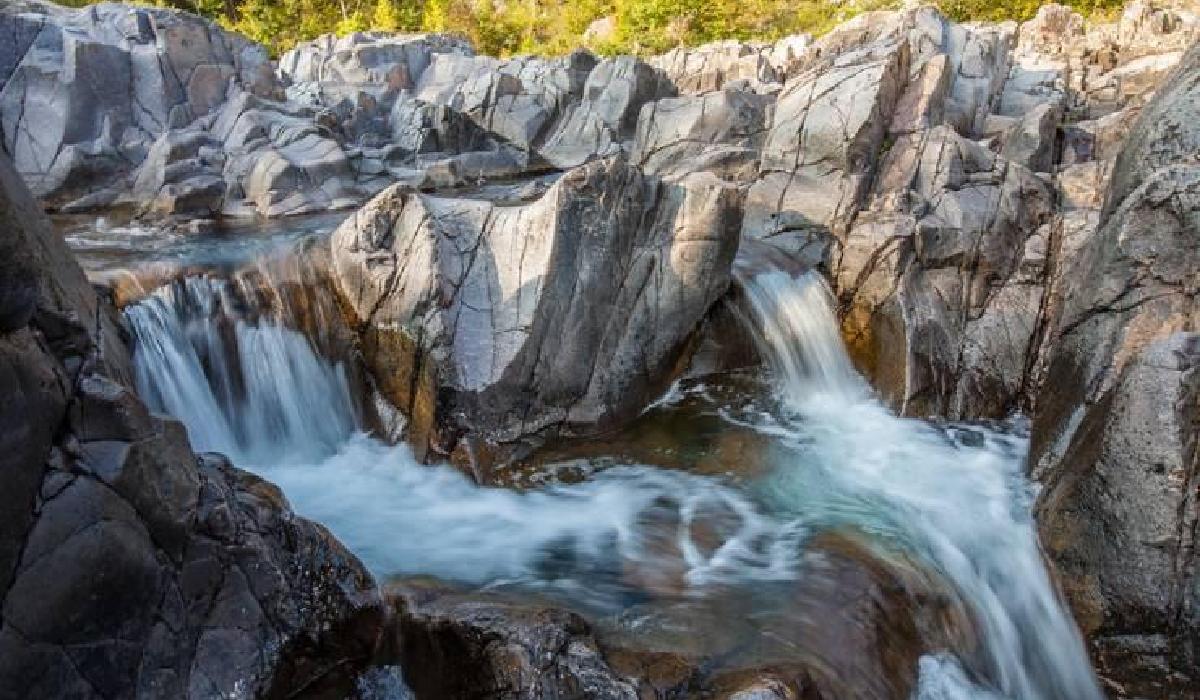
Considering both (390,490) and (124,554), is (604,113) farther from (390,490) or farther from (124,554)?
(124,554)

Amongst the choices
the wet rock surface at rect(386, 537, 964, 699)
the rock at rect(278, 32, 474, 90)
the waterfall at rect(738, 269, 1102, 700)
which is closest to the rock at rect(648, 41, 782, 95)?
the rock at rect(278, 32, 474, 90)

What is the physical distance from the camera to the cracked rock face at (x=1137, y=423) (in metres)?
6.55

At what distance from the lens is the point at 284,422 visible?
372 inches

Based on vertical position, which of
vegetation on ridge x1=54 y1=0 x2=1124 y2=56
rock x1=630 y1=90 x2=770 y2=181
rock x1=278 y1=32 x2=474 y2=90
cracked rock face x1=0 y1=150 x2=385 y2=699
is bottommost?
cracked rock face x1=0 y1=150 x2=385 y2=699

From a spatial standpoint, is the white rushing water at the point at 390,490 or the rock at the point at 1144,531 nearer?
the rock at the point at 1144,531

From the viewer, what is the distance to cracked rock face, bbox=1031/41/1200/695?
6.55 m

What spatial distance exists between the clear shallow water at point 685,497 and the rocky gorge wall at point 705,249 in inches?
20.6

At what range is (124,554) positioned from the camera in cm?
448

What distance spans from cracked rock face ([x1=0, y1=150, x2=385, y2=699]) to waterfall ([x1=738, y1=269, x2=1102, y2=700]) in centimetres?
443

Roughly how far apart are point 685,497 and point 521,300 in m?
2.94

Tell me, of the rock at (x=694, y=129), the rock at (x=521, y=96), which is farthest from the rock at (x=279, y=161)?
the rock at (x=694, y=129)

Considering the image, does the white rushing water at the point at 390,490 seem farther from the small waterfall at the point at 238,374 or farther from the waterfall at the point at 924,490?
the waterfall at the point at 924,490

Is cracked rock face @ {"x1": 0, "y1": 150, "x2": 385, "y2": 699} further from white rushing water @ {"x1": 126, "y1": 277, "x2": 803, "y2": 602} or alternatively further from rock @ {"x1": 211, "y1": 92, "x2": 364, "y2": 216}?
rock @ {"x1": 211, "y1": 92, "x2": 364, "y2": 216}

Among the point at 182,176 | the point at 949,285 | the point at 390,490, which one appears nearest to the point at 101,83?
the point at 182,176
